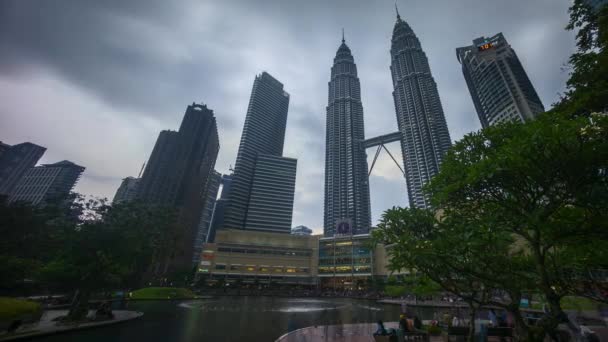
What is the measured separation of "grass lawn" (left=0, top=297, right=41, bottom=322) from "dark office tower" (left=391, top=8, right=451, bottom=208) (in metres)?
139

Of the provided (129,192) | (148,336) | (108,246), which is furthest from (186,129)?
(148,336)

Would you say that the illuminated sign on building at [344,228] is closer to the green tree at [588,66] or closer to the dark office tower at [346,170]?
the dark office tower at [346,170]

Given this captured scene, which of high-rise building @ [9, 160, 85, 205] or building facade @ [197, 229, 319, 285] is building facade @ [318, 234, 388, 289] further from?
high-rise building @ [9, 160, 85, 205]

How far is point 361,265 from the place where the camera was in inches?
3487

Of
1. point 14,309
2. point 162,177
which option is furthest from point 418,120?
point 14,309

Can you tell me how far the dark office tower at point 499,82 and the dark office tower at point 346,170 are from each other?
69065 mm

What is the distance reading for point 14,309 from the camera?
1316 centimetres

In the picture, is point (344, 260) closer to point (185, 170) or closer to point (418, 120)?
point (185, 170)

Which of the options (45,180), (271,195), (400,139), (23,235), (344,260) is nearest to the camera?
(23,235)

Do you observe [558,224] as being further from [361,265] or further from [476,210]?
[361,265]

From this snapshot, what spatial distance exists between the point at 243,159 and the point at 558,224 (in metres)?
161

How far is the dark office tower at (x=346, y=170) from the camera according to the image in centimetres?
15862

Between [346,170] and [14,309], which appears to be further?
[346,170]

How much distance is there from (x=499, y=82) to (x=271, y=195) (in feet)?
428
